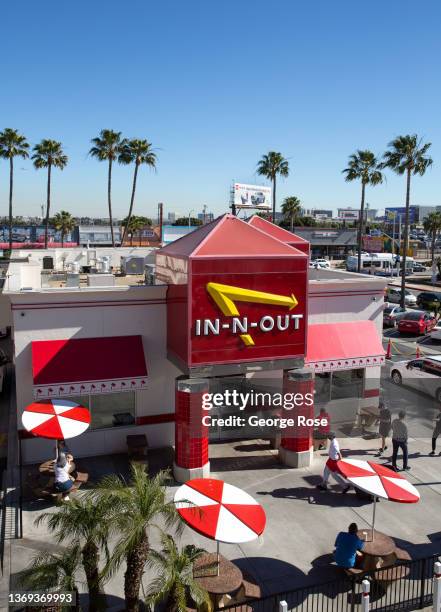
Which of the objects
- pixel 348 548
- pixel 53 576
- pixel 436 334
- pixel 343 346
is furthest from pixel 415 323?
pixel 53 576

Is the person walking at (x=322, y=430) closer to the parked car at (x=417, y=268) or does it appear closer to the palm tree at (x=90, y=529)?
the palm tree at (x=90, y=529)

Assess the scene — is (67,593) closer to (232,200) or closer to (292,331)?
(292,331)

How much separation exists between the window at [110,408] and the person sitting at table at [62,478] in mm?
2896

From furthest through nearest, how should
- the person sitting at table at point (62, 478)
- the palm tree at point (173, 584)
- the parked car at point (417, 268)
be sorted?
the parked car at point (417, 268) < the person sitting at table at point (62, 478) < the palm tree at point (173, 584)

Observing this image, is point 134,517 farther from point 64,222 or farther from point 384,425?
point 64,222

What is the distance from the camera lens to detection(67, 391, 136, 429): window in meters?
16.1

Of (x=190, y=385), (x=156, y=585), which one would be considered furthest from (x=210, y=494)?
(x=190, y=385)

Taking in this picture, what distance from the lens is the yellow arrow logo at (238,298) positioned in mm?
14117

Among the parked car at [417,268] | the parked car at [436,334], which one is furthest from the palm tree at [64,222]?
the parked car at [436,334]

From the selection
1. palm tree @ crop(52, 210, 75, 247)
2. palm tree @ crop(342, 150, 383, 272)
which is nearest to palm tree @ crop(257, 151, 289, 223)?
palm tree @ crop(342, 150, 383, 272)

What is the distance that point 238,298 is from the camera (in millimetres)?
14352

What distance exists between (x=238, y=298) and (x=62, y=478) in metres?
6.40

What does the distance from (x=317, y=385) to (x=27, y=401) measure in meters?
9.79

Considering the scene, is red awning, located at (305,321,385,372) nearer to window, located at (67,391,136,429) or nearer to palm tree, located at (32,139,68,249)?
window, located at (67,391,136,429)
